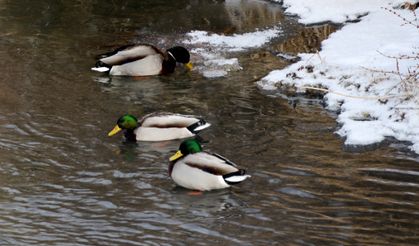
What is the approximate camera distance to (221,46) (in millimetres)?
15562

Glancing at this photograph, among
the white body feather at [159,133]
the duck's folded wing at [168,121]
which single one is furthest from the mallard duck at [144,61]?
the white body feather at [159,133]

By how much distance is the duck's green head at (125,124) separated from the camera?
1062 centimetres

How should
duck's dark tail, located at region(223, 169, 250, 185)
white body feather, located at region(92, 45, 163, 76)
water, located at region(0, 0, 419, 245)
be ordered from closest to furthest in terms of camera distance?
1. water, located at region(0, 0, 419, 245)
2. duck's dark tail, located at region(223, 169, 250, 185)
3. white body feather, located at region(92, 45, 163, 76)

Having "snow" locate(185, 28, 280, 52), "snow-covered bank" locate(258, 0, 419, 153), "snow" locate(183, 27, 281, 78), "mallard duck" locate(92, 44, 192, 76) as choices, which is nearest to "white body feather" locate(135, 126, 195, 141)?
"snow-covered bank" locate(258, 0, 419, 153)

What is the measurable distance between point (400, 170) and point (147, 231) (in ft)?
10.5

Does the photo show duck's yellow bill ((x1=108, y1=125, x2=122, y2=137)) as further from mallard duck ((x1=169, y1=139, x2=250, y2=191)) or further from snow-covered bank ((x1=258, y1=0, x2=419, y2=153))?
snow-covered bank ((x1=258, y1=0, x2=419, y2=153))

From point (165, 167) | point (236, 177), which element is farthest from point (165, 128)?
point (236, 177)

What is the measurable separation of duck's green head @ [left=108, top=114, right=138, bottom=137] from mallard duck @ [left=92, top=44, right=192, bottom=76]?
3.65 meters

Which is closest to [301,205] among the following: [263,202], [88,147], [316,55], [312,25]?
Result: [263,202]

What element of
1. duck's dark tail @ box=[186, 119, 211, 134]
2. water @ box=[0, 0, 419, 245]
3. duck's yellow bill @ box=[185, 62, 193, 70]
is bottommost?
water @ box=[0, 0, 419, 245]

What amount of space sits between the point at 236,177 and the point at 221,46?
280 inches

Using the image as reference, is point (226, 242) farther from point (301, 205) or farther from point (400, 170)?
point (400, 170)

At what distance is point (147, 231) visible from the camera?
772 cm

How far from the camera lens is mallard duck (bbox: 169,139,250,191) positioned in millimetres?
8755
